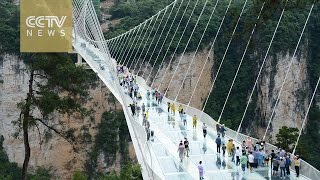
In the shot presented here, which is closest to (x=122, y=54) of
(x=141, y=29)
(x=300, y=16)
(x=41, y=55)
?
(x=141, y=29)

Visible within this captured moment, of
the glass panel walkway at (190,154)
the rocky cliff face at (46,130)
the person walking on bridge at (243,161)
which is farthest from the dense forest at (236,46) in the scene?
the person walking on bridge at (243,161)

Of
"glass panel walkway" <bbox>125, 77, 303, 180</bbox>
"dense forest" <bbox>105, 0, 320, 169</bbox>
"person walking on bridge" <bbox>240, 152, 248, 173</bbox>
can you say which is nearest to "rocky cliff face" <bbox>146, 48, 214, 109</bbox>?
"dense forest" <bbox>105, 0, 320, 169</bbox>

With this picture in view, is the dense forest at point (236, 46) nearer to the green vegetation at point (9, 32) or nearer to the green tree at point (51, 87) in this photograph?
the green vegetation at point (9, 32)

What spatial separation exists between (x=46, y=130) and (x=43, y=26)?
16576 mm

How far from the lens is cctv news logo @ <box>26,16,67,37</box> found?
18.1 meters

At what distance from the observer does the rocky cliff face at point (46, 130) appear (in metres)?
33.0

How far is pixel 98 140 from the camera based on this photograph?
33.9 metres

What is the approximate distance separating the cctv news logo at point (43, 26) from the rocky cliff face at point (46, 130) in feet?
46.1

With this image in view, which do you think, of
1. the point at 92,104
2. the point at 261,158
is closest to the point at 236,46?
the point at 92,104

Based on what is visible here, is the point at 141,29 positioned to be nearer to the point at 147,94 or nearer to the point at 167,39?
the point at 167,39

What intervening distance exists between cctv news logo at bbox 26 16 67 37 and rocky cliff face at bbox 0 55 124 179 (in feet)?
46.1

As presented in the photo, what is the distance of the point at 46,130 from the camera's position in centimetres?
3409

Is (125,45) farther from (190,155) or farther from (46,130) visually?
(190,155)

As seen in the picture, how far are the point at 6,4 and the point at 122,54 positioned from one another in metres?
9.84
